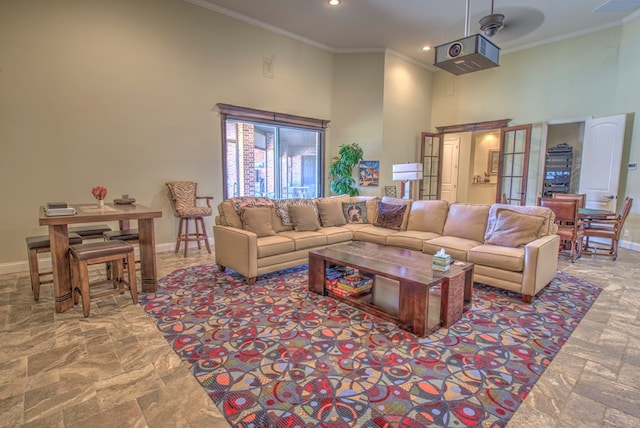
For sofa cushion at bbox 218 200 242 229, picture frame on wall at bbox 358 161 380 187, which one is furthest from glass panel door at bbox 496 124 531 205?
sofa cushion at bbox 218 200 242 229

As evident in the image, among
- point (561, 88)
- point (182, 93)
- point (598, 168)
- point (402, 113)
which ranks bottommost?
point (598, 168)

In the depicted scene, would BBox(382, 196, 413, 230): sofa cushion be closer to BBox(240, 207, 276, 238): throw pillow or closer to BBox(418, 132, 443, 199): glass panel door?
BBox(240, 207, 276, 238): throw pillow

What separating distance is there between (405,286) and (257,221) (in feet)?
6.86

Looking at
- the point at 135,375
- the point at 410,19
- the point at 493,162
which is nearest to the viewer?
the point at 135,375

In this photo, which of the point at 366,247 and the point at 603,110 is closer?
the point at 366,247

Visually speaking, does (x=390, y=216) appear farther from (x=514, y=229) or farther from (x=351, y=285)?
(x=351, y=285)

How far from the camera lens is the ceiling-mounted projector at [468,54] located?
136 inches

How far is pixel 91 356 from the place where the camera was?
2.23 meters

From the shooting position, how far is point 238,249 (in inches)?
147

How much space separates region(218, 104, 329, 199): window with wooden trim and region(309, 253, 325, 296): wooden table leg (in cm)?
299

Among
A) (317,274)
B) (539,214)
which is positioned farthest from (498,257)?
(317,274)

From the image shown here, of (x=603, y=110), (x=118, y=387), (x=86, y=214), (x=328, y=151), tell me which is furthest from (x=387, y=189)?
(x=118, y=387)

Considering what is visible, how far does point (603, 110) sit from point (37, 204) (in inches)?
357

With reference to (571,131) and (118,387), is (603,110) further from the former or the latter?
(118,387)
